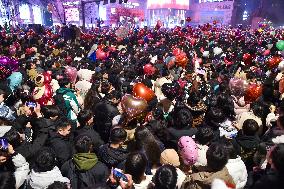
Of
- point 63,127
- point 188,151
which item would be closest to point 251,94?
point 188,151

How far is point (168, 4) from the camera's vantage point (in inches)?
3578

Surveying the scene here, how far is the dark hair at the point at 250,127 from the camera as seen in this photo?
158 inches

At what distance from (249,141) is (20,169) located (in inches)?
118

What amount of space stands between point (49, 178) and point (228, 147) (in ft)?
6.65

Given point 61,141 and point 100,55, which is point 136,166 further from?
point 100,55

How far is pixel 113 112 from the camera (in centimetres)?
514

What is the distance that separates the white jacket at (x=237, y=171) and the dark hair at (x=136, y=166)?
3.35ft

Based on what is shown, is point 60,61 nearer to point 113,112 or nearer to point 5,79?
point 5,79

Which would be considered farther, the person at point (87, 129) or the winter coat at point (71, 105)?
the winter coat at point (71, 105)

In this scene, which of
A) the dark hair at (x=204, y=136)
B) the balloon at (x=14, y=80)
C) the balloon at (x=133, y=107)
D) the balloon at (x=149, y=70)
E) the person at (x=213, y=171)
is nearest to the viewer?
the person at (x=213, y=171)

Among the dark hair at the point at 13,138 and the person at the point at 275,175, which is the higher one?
the person at the point at 275,175

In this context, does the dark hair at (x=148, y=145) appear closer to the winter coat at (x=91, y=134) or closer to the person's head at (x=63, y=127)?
the winter coat at (x=91, y=134)

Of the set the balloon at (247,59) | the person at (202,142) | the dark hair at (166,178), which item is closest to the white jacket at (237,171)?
the person at (202,142)

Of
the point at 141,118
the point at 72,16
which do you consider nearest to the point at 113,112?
the point at 141,118
